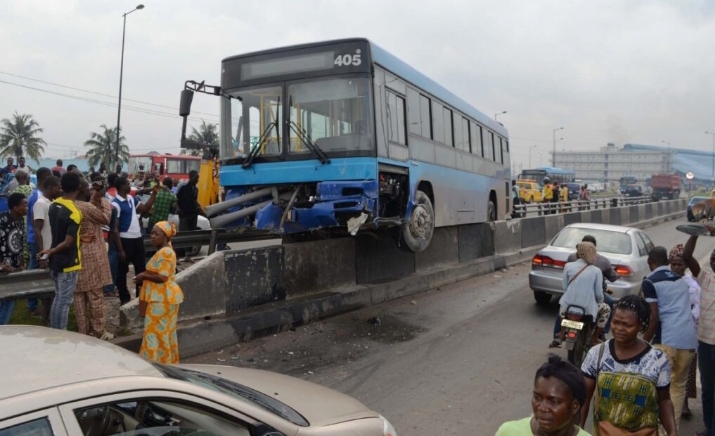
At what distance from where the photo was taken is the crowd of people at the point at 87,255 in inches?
222

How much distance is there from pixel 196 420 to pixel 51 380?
29.2 inches

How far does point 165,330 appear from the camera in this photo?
566 centimetres

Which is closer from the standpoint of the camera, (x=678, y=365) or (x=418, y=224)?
(x=678, y=365)

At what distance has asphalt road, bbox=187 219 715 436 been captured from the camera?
215 inches

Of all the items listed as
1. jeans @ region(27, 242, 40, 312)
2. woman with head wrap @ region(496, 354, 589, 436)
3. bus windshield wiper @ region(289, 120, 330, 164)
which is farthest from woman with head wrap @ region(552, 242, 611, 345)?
jeans @ region(27, 242, 40, 312)

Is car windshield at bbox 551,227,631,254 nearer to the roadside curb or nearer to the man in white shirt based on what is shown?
the roadside curb

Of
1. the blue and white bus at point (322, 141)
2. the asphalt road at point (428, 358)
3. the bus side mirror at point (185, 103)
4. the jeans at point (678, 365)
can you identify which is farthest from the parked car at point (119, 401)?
the bus side mirror at point (185, 103)

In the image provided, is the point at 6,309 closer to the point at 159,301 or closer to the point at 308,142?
the point at 159,301

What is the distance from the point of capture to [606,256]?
9.51 meters

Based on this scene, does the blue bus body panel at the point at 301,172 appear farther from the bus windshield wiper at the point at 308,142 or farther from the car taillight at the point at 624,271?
the car taillight at the point at 624,271

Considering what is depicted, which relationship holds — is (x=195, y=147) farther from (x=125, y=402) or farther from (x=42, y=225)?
(x=125, y=402)

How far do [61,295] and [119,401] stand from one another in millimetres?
4051

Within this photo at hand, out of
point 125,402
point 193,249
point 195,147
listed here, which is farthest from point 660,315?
point 193,249

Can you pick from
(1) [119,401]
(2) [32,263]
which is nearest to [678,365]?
(1) [119,401]
